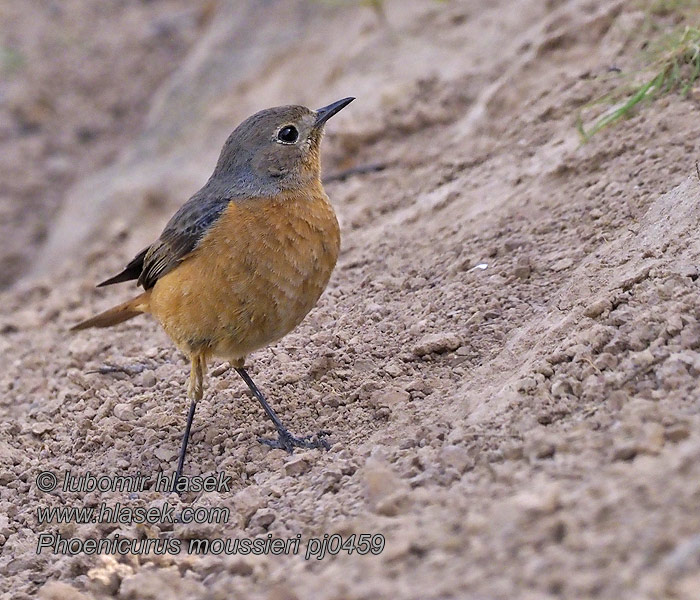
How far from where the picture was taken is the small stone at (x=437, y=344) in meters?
4.75

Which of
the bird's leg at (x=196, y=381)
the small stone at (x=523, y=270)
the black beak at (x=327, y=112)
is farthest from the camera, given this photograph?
the black beak at (x=327, y=112)

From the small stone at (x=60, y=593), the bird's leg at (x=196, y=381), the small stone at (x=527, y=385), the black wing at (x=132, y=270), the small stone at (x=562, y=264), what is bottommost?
the small stone at (x=60, y=593)

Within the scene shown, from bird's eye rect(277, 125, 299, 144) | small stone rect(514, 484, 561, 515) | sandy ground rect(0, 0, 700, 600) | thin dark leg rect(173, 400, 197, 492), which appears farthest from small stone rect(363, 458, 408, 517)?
bird's eye rect(277, 125, 299, 144)

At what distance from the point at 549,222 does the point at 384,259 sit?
120 cm

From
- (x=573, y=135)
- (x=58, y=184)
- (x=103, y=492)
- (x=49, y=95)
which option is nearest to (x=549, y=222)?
(x=573, y=135)

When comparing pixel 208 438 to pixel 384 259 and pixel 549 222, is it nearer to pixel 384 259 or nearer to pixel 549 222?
pixel 384 259

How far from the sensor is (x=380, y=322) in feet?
17.7

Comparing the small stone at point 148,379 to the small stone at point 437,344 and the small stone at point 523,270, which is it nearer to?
the small stone at point 437,344

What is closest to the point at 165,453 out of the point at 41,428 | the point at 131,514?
the point at 131,514

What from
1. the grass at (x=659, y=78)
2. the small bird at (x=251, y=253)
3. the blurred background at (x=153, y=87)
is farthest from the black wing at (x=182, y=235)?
the blurred background at (x=153, y=87)

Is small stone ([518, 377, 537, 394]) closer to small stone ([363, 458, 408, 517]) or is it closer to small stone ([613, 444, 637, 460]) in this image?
small stone ([363, 458, 408, 517])

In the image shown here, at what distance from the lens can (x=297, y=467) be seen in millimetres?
4230

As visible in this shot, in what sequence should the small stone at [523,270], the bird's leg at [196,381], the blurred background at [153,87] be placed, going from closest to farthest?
the bird's leg at [196,381], the small stone at [523,270], the blurred background at [153,87]

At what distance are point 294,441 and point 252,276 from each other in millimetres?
864
